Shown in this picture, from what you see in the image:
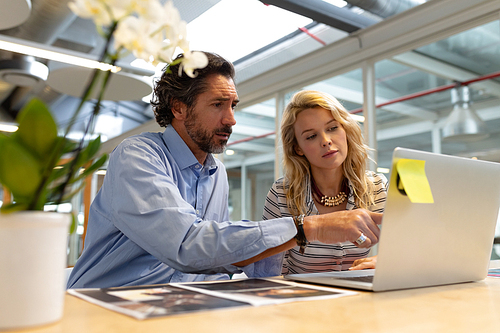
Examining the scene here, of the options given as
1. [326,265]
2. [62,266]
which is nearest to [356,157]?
[326,265]

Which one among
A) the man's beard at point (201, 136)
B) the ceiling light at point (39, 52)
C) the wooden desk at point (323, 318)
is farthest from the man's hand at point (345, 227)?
the ceiling light at point (39, 52)

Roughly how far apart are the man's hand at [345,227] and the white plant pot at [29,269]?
0.65 metres

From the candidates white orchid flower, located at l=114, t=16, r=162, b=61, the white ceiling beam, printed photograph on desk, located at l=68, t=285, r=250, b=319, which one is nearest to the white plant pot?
printed photograph on desk, located at l=68, t=285, r=250, b=319

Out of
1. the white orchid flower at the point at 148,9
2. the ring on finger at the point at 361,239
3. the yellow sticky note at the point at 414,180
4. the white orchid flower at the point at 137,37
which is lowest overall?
the ring on finger at the point at 361,239

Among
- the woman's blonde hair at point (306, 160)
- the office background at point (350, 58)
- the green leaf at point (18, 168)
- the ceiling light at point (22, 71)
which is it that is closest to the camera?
the green leaf at point (18, 168)

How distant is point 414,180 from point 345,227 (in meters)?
0.23

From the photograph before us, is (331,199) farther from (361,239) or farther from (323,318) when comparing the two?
(323,318)

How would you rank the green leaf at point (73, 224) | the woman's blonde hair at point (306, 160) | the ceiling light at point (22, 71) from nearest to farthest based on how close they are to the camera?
the green leaf at point (73, 224)
the woman's blonde hair at point (306, 160)
the ceiling light at point (22, 71)

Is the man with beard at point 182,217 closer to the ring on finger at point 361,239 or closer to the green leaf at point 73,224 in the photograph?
the ring on finger at point 361,239

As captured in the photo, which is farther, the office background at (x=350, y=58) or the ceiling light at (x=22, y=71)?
the ceiling light at (x=22, y=71)

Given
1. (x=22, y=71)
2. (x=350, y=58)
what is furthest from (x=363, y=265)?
(x=22, y=71)

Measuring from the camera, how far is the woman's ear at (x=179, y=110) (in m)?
1.75

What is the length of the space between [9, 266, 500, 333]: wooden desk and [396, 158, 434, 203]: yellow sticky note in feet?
0.69

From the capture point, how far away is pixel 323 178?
Result: 1954 mm
